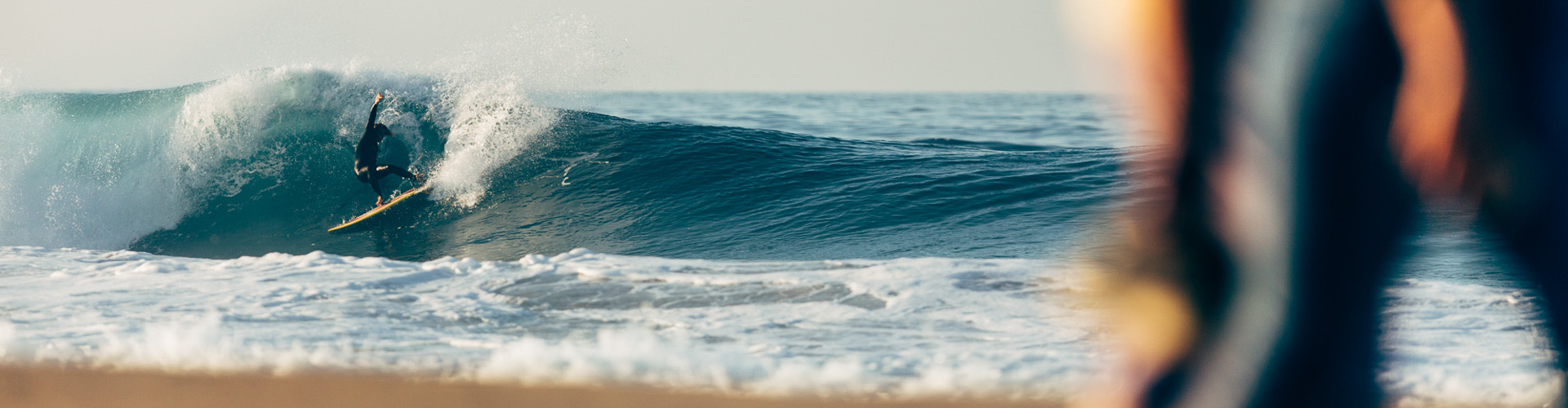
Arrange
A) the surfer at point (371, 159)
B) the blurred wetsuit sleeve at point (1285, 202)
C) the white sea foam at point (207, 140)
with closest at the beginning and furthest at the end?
the blurred wetsuit sleeve at point (1285, 202)
the surfer at point (371, 159)
the white sea foam at point (207, 140)

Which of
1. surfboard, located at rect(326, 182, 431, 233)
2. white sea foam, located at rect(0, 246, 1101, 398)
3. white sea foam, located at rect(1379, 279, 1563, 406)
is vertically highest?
white sea foam, located at rect(1379, 279, 1563, 406)

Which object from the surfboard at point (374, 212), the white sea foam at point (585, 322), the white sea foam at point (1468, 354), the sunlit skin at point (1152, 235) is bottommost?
the surfboard at point (374, 212)

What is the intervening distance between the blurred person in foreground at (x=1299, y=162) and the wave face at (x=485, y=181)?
5917 mm

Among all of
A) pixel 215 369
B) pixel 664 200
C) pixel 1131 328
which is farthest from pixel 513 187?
pixel 1131 328

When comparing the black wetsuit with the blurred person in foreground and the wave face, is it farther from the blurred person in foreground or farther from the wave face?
the blurred person in foreground

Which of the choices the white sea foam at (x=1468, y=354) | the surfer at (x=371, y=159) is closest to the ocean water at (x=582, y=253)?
the white sea foam at (x=1468, y=354)

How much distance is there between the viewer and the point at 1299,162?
1.41 feet

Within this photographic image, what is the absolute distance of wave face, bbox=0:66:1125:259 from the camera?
8148 millimetres

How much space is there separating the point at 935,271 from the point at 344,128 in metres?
10.0

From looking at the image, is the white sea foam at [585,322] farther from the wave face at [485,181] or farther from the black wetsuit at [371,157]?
the black wetsuit at [371,157]

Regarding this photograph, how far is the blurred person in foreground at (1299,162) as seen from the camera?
1.40ft

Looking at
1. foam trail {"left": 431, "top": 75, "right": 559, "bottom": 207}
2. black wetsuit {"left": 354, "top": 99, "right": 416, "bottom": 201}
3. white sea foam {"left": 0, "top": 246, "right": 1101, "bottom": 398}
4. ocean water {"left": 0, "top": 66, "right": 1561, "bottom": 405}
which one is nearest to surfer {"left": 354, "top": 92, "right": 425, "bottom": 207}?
black wetsuit {"left": 354, "top": 99, "right": 416, "bottom": 201}

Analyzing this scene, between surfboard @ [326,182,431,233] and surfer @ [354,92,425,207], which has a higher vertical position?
surfer @ [354,92,425,207]

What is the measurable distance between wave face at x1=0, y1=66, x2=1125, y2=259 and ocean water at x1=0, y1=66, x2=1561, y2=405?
0.04 metres
